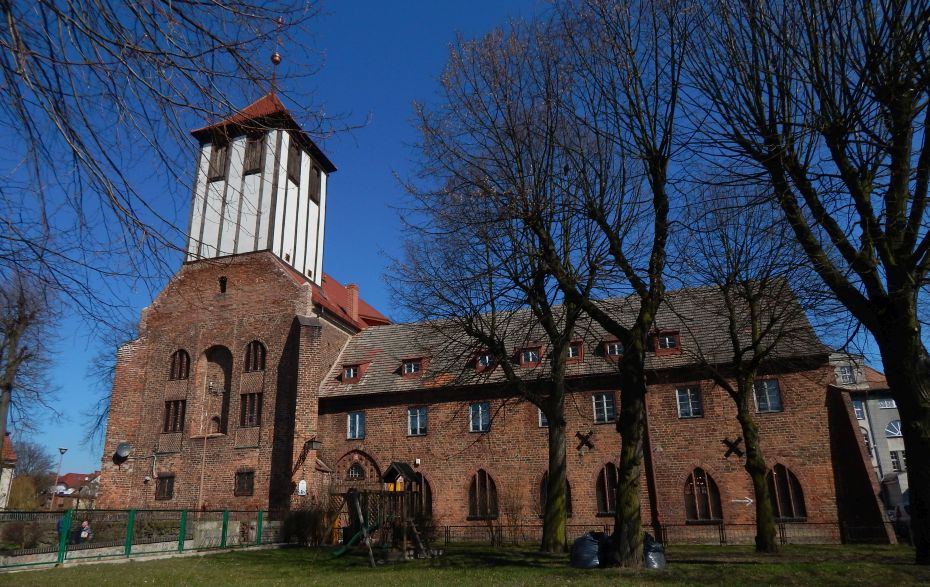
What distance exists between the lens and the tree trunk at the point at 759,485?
15.0m

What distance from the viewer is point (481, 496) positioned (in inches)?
936

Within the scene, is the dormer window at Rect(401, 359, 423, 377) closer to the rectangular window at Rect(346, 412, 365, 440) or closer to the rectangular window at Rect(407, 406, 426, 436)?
the rectangular window at Rect(407, 406, 426, 436)

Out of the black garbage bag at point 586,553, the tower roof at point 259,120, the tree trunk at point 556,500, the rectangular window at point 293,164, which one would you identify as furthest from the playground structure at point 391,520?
the rectangular window at point 293,164

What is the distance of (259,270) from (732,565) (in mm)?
22450

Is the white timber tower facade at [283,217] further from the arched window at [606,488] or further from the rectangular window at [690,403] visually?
the rectangular window at [690,403]

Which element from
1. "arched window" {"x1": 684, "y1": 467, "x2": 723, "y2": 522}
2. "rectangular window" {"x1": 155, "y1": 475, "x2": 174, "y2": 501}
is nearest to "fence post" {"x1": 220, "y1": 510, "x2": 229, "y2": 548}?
"rectangular window" {"x1": 155, "y1": 475, "x2": 174, "y2": 501}

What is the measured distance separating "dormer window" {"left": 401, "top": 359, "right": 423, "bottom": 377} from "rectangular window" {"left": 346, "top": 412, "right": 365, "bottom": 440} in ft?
8.05

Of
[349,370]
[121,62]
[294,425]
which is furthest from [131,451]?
[121,62]

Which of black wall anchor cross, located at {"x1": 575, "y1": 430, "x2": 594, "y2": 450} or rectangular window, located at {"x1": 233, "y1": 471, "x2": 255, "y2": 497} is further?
rectangular window, located at {"x1": 233, "y1": 471, "x2": 255, "y2": 497}

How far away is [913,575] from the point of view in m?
9.25

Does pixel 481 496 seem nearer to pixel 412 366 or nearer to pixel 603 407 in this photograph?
pixel 603 407

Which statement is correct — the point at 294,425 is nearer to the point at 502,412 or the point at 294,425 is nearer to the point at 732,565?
the point at 502,412

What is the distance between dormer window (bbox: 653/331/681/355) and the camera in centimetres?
2325

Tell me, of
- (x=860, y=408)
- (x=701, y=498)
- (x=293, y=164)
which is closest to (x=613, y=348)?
(x=701, y=498)
